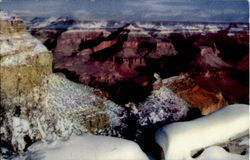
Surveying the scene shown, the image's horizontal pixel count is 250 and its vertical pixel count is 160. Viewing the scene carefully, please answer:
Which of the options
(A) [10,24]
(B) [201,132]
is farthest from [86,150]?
(A) [10,24]

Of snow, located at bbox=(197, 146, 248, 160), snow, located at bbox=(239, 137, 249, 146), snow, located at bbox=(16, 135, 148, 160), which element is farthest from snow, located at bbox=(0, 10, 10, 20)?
snow, located at bbox=(239, 137, 249, 146)

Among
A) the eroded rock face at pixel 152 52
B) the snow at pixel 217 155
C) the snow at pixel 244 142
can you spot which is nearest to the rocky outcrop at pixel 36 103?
the snow at pixel 217 155

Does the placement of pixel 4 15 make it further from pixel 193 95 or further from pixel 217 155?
pixel 193 95

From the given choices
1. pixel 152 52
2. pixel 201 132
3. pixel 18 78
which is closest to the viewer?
pixel 201 132

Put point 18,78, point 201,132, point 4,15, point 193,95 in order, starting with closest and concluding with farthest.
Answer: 1. point 201,132
2. point 18,78
3. point 4,15
4. point 193,95

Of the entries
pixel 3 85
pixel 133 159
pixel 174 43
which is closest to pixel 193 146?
pixel 133 159

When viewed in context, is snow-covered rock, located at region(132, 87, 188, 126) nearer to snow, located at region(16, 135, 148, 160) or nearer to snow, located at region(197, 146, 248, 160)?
snow, located at region(197, 146, 248, 160)

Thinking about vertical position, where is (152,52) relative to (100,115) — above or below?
above
